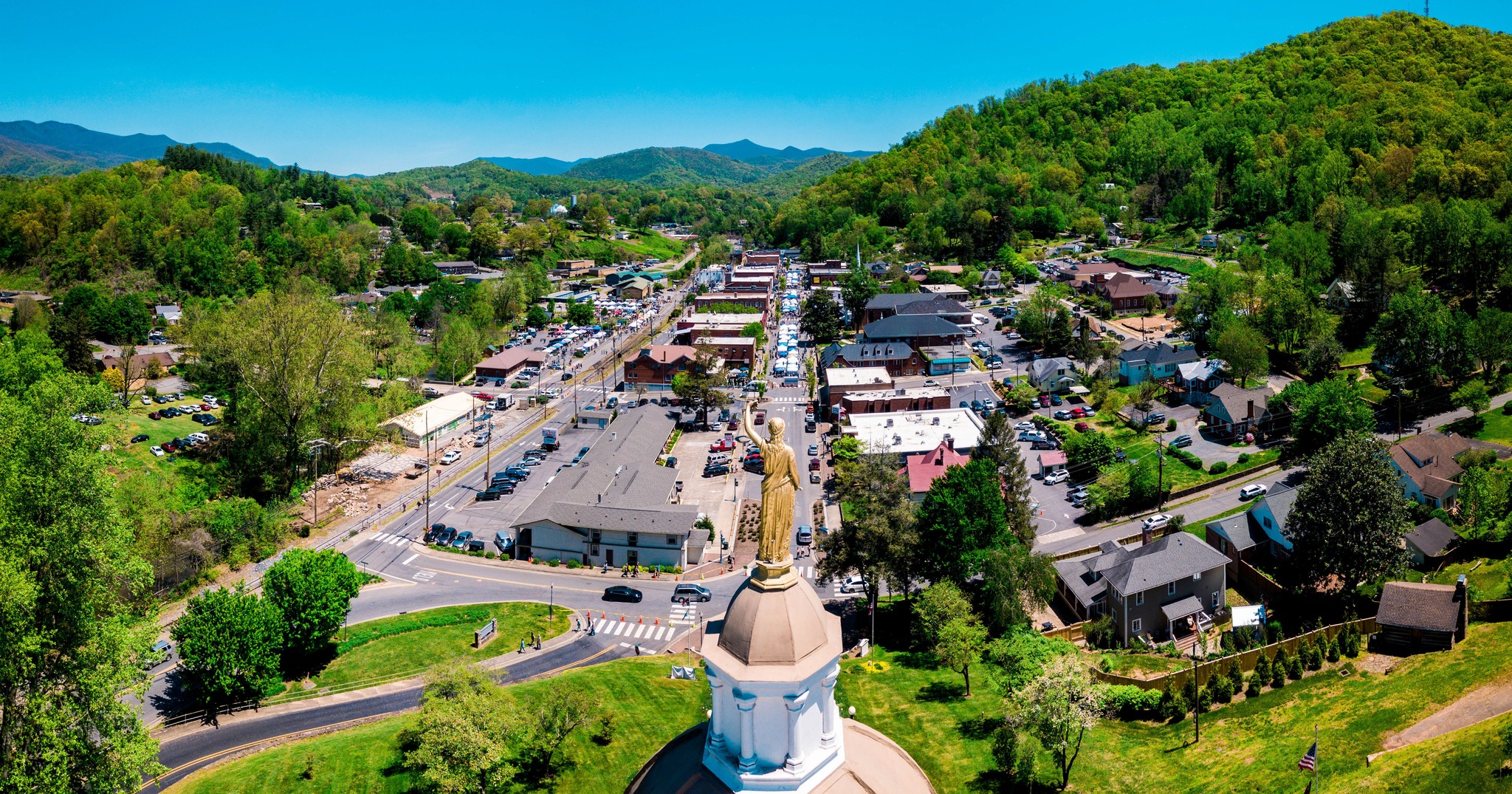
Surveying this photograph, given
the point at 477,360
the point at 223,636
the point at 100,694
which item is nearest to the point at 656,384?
the point at 477,360

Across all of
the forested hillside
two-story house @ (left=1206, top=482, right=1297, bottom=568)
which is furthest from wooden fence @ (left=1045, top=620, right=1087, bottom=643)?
the forested hillside

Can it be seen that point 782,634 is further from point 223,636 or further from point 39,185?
point 39,185

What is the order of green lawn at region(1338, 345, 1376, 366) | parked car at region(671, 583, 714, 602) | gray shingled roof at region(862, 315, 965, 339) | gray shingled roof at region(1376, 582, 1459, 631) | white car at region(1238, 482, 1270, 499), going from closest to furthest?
gray shingled roof at region(1376, 582, 1459, 631) → parked car at region(671, 583, 714, 602) → white car at region(1238, 482, 1270, 499) → green lawn at region(1338, 345, 1376, 366) → gray shingled roof at region(862, 315, 965, 339)

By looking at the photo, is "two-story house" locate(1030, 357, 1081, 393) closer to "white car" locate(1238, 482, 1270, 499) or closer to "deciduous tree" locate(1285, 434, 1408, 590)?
"white car" locate(1238, 482, 1270, 499)

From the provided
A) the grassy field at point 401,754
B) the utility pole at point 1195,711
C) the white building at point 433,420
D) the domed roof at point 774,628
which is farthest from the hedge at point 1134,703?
the white building at point 433,420

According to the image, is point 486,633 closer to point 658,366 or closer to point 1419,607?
point 1419,607

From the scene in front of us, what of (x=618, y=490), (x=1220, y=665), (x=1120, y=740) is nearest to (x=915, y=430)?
(x=618, y=490)

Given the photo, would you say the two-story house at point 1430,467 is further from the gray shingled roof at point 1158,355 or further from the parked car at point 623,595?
the parked car at point 623,595
